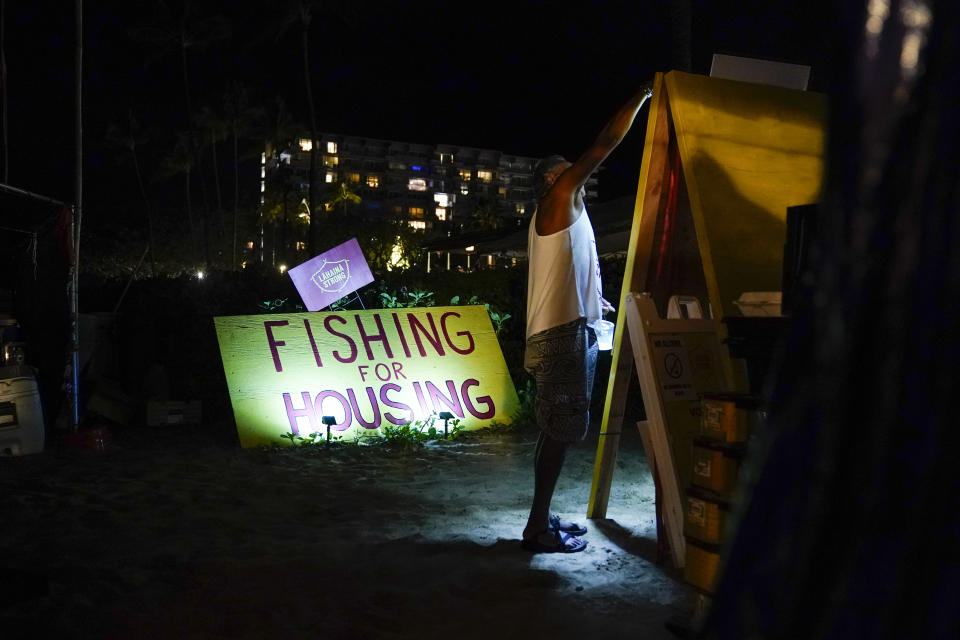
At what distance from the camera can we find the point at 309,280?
840cm

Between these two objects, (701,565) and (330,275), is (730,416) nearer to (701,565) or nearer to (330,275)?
(701,565)

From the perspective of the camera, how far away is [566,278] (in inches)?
163

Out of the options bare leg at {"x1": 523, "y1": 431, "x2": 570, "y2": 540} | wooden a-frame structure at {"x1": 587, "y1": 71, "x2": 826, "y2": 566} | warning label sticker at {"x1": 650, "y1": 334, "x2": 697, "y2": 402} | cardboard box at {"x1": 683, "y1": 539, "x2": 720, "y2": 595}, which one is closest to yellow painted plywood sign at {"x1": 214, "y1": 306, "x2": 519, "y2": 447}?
wooden a-frame structure at {"x1": 587, "y1": 71, "x2": 826, "y2": 566}

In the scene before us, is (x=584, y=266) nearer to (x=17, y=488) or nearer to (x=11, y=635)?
(x=11, y=635)

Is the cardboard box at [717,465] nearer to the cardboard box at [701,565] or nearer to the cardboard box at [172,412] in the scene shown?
the cardboard box at [701,565]

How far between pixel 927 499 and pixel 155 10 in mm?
38550

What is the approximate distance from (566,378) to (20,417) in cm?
547

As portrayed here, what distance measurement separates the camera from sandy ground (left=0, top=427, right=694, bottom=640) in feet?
10.7

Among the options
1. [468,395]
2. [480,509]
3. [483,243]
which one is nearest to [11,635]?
[480,509]

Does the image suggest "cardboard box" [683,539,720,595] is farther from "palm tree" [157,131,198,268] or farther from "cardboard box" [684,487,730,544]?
"palm tree" [157,131,198,268]

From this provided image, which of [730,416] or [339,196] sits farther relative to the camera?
[339,196]

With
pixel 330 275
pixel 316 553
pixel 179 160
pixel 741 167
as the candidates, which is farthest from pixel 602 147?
pixel 179 160

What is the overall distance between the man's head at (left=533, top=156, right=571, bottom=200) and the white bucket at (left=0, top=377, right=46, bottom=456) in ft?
17.5

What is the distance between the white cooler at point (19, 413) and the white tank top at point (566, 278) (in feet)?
17.2
